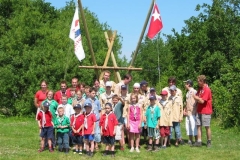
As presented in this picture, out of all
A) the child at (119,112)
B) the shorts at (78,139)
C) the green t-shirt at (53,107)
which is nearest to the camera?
the shorts at (78,139)

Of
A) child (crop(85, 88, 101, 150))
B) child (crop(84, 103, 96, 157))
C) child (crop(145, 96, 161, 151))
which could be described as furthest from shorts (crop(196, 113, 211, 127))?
child (crop(84, 103, 96, 157))

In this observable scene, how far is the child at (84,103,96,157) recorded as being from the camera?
10188 mm

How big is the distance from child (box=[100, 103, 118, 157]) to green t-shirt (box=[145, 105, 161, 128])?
3.52ft

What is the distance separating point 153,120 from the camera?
10.9 metres

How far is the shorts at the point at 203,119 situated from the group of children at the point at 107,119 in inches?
19.7

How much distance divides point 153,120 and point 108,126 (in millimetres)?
1345

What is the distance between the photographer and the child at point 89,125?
10.2 m

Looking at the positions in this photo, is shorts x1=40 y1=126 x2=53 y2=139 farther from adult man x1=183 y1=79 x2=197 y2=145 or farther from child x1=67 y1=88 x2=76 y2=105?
adult man x1=183 y1=79 x2=197 y2=145

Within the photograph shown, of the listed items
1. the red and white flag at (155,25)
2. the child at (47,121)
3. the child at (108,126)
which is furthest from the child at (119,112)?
the red and white flag at (155,25)

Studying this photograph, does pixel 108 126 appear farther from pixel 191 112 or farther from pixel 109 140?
pixel 191 112

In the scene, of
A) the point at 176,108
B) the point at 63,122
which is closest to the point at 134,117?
the point at 176,108

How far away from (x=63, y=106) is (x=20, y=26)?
57.8 ft

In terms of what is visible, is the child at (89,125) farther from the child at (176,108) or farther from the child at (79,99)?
the child at (176,108)

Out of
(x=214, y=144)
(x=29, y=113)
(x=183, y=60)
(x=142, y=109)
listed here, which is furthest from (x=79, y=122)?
(x=183, y=60)
